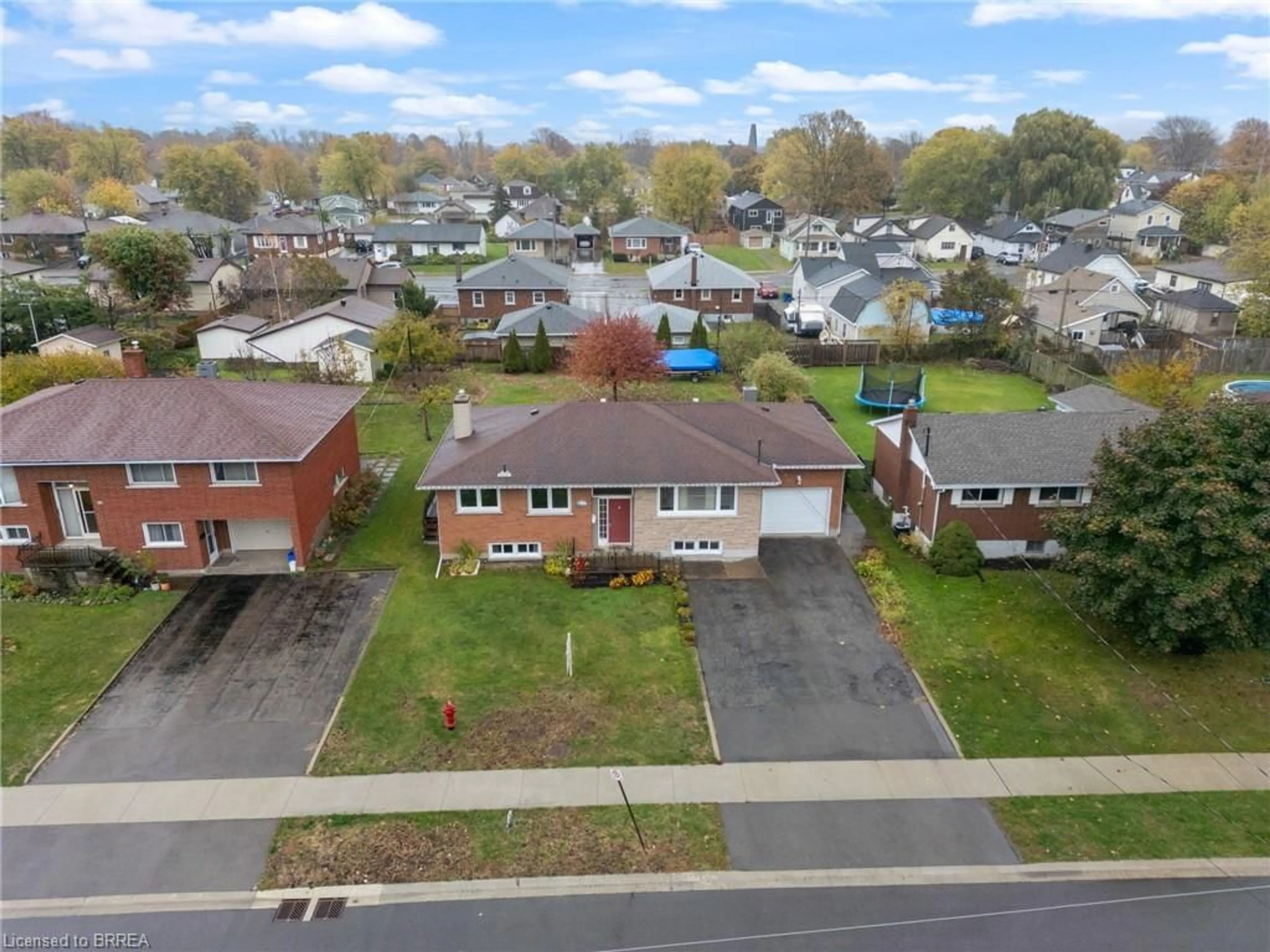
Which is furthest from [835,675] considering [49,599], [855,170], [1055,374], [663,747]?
[855,170]

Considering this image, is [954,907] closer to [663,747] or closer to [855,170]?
[663,747]

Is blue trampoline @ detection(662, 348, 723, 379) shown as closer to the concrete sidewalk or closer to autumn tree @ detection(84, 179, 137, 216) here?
the concrete sidewalk

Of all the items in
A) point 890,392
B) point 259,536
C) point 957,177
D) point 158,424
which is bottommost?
point 259,536

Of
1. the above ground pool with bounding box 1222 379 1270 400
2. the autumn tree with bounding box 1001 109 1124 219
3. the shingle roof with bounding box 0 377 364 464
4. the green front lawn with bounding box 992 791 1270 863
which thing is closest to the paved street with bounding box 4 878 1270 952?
the green front lawn with bounding box 992 791 1270 863

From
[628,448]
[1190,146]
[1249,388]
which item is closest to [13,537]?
[628,448]

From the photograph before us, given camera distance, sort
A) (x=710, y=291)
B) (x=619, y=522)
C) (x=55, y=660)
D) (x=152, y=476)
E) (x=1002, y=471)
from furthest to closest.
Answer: (x=710, y=291) < (x=619, y=522) < (x=1002, y=471) < (x=152, y=476) < (x=55, y=660)

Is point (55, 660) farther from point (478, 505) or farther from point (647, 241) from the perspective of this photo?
point (647, 241)

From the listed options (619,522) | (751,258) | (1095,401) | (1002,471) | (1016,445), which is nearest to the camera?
(1002,471)
